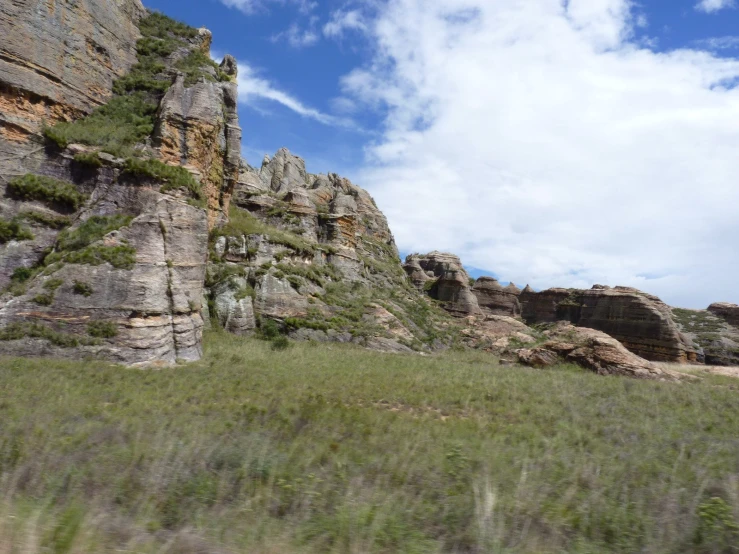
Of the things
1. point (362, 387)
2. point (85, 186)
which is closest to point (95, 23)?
point (85, 186)

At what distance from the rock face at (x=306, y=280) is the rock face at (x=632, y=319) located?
18026mm

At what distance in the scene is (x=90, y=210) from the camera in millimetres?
17281

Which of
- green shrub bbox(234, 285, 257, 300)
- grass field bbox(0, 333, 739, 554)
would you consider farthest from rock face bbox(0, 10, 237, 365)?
green shrub bbox(234, 285, 257, 300)

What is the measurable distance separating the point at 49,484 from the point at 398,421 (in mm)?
6011

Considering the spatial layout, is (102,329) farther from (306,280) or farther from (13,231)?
(306,280)

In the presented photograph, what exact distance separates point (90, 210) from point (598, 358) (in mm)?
25620

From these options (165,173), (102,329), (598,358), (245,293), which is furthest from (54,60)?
(598,358)

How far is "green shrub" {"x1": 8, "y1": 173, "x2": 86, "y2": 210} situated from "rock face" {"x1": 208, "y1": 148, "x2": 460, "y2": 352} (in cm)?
1022

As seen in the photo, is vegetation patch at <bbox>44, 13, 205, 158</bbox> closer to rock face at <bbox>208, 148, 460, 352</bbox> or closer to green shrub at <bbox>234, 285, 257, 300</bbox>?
rock face at <bbox>208, 148, 460, 352</bbox>

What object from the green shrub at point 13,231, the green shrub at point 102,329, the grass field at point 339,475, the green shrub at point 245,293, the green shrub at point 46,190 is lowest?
the grass field at point 339,475

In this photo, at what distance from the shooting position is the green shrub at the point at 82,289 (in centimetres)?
1445

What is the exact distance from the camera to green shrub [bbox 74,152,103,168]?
57.4ft

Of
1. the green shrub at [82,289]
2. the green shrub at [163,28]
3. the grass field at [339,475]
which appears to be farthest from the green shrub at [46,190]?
the green shrub at [163,28]

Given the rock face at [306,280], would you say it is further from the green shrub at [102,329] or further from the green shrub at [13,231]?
the green shrub at [13,231]
